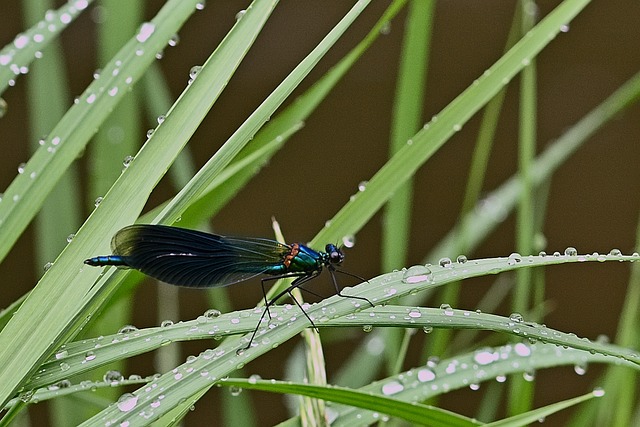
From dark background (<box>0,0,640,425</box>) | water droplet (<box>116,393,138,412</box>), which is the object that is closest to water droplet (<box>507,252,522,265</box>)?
water droplet (<box>116,393,138,412</box>)

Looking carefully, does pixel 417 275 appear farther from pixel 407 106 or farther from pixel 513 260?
pixel 407 106

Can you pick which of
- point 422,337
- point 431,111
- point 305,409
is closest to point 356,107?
point 431,111

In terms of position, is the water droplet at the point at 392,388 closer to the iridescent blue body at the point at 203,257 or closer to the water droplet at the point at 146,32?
the iridescent blue body at the point at 203,257

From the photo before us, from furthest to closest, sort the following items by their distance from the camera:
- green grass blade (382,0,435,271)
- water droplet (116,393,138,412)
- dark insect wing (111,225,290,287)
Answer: green grass blade (382,0,435,271) → dark insect wing (111,225,290,287) → water droplet (116,393,138,412)

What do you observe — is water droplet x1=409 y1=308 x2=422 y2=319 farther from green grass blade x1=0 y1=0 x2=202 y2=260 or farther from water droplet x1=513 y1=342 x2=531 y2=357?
green grass blade x1=0 y1=0 x2=202 y2=260

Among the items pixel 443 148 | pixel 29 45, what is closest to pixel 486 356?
pixel 29 45

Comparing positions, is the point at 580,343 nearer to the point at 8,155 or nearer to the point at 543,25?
the point at 543,25
